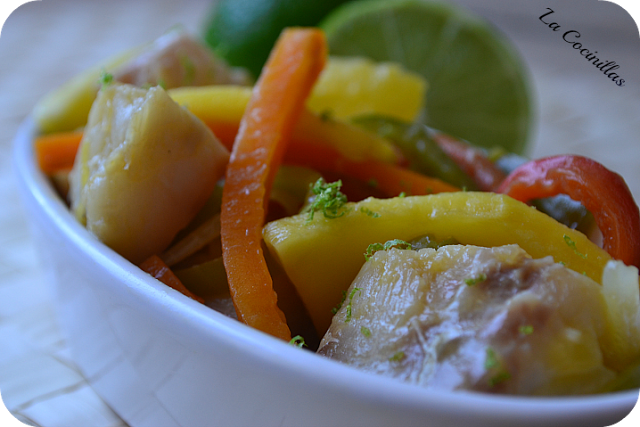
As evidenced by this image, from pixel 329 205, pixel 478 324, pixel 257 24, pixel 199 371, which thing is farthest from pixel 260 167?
pixel 257 24

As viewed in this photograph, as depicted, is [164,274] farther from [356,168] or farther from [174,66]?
[174,66]

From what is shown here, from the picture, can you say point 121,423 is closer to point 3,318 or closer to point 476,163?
point 3,318

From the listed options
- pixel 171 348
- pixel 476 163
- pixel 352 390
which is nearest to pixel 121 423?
pixel 171 348

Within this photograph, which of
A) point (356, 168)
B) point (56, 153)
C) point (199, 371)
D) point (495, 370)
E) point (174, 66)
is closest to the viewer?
point (495, 370)

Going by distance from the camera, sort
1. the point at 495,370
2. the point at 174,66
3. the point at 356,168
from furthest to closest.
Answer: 1. the point at 174,66
2. the point at 356,168
3. the point at 495,370

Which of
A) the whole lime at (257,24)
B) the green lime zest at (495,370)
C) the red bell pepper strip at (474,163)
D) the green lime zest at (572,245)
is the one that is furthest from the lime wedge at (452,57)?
the green lime zest at (495,370)

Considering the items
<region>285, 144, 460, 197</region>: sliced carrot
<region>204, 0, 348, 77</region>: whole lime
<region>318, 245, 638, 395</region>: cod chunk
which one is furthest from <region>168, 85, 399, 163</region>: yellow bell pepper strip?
<region>204, 0, 348, 77</region>: whole lime
